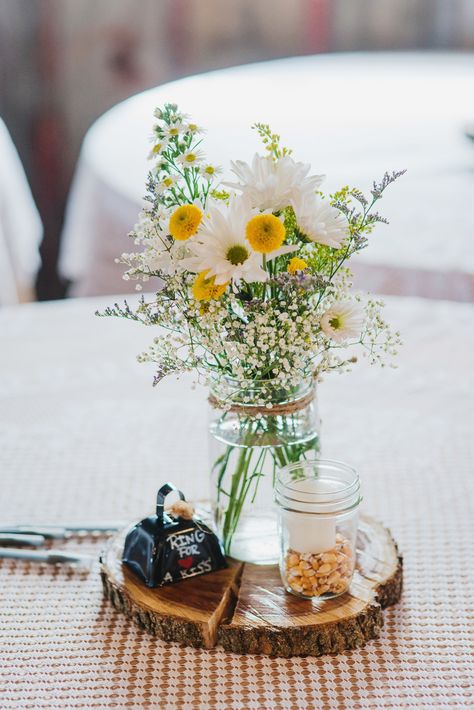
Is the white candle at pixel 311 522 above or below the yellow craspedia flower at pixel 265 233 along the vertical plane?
below

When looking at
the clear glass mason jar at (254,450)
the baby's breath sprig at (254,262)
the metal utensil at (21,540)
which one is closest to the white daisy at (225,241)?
the baby's breath sprig at (254,262)

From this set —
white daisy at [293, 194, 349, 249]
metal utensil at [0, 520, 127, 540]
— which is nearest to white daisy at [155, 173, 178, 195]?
white daisy at [293, 194, 349, 249]

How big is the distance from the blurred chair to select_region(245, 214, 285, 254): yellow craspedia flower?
1808 millimetres

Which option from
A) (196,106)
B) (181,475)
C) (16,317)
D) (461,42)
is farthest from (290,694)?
(461,42)

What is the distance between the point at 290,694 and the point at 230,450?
23 cm

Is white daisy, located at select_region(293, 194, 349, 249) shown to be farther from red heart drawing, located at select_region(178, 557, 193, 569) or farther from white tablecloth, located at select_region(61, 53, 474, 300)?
white tablecloth, located at select_region(61, 53, 474, 300)

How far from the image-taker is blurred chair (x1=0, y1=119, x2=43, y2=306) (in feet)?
8.32

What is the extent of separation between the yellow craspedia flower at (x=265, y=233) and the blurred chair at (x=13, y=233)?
1.81 metres

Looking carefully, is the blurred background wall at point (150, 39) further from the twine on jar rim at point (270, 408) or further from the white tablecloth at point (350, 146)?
the twine on jar rim at point (270, 408)

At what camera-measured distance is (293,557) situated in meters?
0.85

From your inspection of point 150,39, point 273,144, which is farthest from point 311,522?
point 150,39

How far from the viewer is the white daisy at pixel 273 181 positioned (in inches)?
30.5

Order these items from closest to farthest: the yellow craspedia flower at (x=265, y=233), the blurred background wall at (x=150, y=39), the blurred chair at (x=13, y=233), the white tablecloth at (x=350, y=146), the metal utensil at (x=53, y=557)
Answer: the yellow craspedia flower at (x=265, y=233)
the metal utensil at (x=53, y=557)
the white tablecloth at (x=350, y=146)
the blurred chair at (x=13, y=233)
the blurred background wall at (x=150, y=39)

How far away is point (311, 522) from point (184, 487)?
310mm
